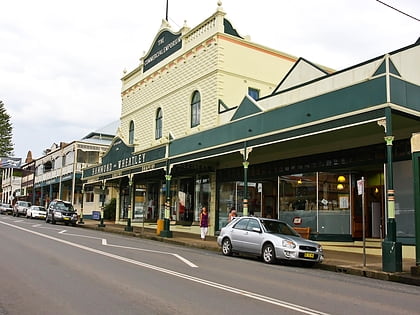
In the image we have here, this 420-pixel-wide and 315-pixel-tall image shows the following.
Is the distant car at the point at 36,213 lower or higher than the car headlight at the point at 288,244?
higher

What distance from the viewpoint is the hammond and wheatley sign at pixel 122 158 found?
25605 mm

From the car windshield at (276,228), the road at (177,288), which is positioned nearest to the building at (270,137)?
the car windshield at (276,228)

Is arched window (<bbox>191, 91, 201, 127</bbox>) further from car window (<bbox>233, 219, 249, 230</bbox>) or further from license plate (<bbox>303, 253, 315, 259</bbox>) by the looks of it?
license plate (<bbox>303, 253, 315, 259</bbox>)

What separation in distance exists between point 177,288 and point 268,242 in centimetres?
611

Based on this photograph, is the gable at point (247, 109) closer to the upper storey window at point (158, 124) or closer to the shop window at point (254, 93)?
the shop window at point (254, 93)

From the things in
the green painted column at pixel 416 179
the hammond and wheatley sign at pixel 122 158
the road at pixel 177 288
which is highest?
the hammond and wheatley sign at pixel 122 158

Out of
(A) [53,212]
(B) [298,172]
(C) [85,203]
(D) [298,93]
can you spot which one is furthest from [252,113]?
(C) [85,203]

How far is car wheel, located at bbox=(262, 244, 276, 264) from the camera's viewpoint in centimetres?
1409

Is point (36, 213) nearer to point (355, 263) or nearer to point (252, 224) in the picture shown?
point (252, 224)

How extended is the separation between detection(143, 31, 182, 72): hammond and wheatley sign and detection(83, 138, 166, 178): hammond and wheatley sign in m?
5.91

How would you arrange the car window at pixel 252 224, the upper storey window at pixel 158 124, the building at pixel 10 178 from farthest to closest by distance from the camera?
the building at pixel 10 178 < the upper storey window at pixel 158 124 < the car window at pixel 252 224

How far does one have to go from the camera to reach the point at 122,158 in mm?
30297

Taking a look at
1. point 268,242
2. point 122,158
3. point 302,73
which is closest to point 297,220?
point 268,242

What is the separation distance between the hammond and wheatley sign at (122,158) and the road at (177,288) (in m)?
12.3
